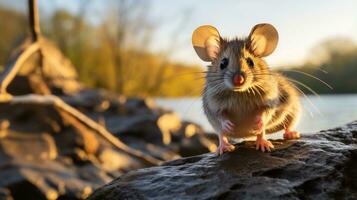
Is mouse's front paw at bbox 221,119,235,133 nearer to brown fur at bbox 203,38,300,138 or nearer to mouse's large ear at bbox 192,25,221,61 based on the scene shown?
brown fur at bbox 203,38,300,138

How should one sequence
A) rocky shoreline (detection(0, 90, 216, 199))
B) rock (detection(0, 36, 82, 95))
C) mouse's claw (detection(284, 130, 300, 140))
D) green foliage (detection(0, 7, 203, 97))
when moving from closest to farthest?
mouse's claw (detection(284, 130, 300, 140))
rocky shoreline (detection(0, 90, 216, 199))
rock (detection(0, 36, 82, 95))
green foliage (detection(0, 7, 203, 97))

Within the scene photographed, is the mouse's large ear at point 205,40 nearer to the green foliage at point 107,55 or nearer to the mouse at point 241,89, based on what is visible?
the mouse at point 241,89

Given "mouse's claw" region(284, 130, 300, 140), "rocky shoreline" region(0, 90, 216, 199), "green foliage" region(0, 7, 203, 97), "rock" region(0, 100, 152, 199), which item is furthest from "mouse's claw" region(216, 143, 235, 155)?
"green foliage" region(0, 7, 203, 97)

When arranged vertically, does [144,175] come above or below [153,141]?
below

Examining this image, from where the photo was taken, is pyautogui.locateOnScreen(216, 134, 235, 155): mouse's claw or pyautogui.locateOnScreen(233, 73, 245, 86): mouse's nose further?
pyautogui.locateOnScreen(216, 134, 235, 155): mouse's claw

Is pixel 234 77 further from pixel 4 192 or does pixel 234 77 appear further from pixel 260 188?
pixel 4 192

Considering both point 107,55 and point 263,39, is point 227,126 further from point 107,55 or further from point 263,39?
point 107,55

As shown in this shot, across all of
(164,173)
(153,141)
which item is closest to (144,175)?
(164,173)
